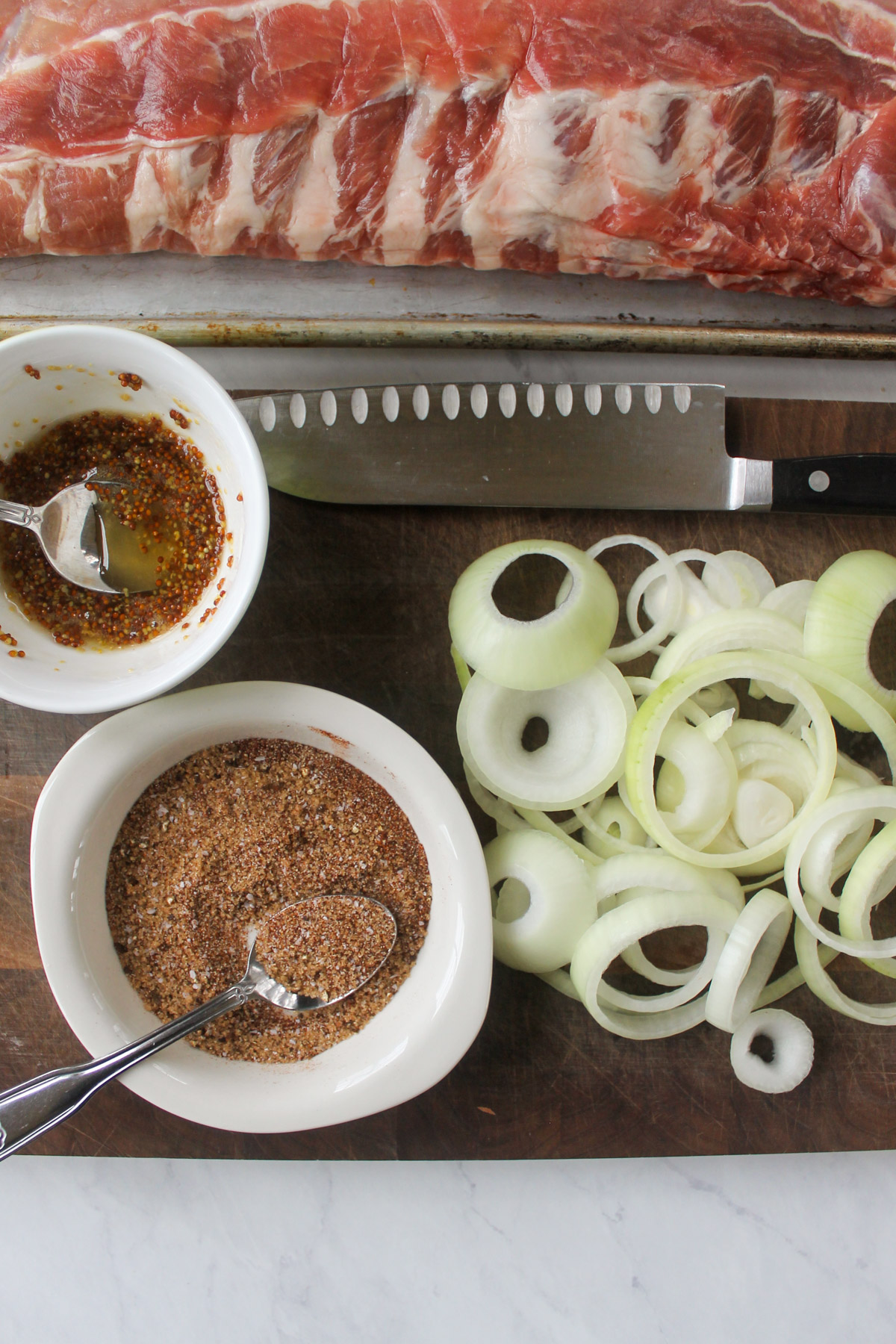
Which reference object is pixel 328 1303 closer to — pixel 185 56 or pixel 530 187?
pixel 530 187

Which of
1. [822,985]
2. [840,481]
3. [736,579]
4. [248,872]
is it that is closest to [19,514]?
[248,872]

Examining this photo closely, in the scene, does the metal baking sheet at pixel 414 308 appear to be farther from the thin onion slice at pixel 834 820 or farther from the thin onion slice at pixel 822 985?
Answer: the thin onion slice at pixel 822 985

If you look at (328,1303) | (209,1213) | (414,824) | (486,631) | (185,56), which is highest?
(185,56)

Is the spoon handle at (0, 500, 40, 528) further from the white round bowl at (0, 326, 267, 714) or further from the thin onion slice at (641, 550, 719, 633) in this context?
the thin onion slice at (641, 550, 719, 633)

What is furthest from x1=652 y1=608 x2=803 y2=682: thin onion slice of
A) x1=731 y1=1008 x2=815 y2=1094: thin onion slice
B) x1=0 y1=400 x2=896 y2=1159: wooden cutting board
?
x1=731 y1=1008 x2=815 y2=1094: thin onion slice

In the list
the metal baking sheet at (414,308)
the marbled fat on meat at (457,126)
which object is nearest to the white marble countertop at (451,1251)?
the metal baking sheet at (414,308)

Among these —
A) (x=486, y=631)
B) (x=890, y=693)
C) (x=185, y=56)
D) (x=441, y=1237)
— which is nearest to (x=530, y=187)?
(x=185, y=56)
